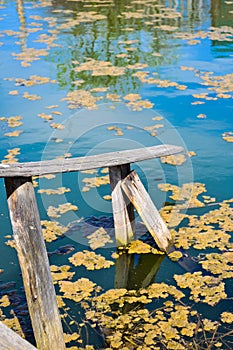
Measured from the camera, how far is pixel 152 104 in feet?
26.5

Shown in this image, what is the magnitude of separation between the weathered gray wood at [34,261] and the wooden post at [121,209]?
1.29m

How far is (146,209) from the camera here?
14.9 feet

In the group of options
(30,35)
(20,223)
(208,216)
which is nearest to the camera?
(20,223)

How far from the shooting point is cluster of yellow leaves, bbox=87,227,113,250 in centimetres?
480

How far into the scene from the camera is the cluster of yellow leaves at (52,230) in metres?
4.90

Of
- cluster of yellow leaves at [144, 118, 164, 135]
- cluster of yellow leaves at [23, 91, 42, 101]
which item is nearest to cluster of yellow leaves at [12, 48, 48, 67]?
cluster of yellow leaves at [23, 91, 42, 101]

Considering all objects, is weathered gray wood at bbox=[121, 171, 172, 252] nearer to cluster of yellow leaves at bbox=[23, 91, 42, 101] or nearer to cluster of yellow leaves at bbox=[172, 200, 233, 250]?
cluster of yellow leaves at bbox=[172, 200, 233, 250]

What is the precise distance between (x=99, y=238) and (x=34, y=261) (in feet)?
5.65

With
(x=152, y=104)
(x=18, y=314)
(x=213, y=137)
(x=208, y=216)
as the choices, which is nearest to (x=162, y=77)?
(x=152, y=104)

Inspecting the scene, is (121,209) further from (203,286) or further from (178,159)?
(178,159)

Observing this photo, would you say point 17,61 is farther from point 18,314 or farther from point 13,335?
point 13,335

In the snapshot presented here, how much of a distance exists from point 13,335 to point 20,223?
73cm

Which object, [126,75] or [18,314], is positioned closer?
[18,314]

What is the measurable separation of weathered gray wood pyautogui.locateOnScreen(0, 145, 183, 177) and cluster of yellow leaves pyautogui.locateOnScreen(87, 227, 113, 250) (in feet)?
3.18
